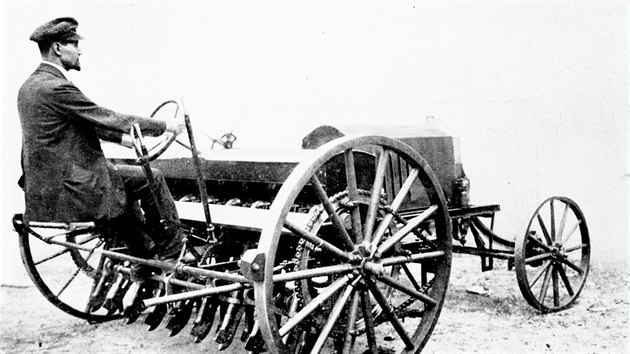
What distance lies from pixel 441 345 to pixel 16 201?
454 centimetres

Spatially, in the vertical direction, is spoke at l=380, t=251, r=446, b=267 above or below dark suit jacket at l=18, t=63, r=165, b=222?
below

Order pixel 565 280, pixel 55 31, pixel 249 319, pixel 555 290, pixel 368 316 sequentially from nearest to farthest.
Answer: pixel 368 316
pixel 55 31
pixel 249 319
pixel 555 290
pixel 565 280

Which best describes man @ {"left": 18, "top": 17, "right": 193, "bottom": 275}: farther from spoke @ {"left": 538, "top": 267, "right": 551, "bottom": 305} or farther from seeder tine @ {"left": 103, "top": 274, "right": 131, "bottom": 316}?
spoke @ {"left": 538, "top": 267, "right": 551, "bottom": 305}

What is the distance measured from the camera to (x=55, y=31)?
11.6ft

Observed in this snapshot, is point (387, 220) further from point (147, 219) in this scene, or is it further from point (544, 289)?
point (544, 289)

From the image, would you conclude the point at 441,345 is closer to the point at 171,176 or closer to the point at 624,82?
the point at 171,176

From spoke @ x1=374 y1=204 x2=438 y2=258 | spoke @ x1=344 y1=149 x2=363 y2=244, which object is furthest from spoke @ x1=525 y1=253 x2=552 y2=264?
spoke @ x1=344 y1=149 x2=363 y2=244

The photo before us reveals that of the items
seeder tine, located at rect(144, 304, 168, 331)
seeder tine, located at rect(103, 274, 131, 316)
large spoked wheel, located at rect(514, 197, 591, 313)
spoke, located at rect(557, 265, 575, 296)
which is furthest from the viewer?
spoke, located at rect(557, 265, 575, 296)

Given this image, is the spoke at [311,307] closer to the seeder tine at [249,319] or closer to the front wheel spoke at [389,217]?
the front wheel spoke at [389,217]

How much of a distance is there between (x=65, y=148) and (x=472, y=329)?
3.08 meters

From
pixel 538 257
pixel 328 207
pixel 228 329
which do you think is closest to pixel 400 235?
pixel 328 207

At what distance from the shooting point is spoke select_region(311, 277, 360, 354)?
291cm

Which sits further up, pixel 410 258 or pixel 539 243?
pixel 410 258

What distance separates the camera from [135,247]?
388 cm
